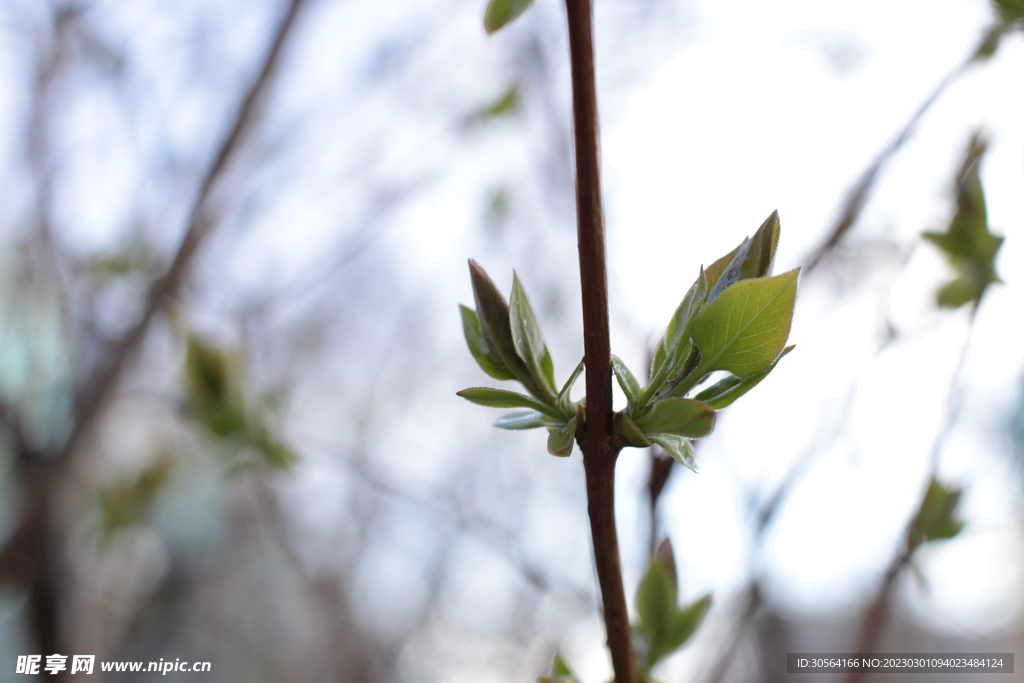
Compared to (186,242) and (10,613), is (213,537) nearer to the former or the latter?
(10,613)

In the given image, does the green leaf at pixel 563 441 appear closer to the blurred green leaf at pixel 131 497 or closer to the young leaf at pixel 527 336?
the young leaf at pixel 527 336

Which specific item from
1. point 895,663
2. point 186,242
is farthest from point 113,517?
point 895,663

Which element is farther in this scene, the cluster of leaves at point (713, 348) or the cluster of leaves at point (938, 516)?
the cluster of leaves at point (938, 516)

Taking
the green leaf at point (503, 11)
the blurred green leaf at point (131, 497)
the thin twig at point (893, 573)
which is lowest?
the thin twig at point (893, 573)

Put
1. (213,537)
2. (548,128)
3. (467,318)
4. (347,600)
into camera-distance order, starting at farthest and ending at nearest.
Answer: (213,537) < (347,600) < (548,128) < (467,318)

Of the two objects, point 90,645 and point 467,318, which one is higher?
point 467,318

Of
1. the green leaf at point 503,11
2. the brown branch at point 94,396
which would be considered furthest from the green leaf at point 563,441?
the brown branch at point 94,396

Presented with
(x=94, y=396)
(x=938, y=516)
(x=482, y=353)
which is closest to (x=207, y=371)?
(x=94, y=396)
